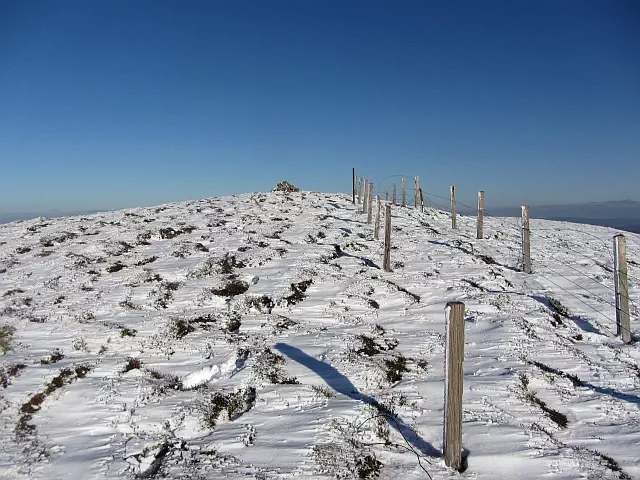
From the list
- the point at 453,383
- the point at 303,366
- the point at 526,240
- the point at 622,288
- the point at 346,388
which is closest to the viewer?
the point at 453,383

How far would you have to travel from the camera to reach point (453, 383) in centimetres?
479

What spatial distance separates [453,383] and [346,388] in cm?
263

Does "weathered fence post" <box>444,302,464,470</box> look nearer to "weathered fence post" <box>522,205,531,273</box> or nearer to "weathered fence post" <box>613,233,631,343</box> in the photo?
"weathered fence post" <box>613,233,631,343</box>

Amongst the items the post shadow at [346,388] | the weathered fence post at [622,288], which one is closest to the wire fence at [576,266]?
the weathered fence post at [622,288]

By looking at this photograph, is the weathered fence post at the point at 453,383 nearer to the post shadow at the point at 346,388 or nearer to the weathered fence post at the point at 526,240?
the post shadow at the point at 346,388

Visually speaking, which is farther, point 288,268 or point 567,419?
point 288,268

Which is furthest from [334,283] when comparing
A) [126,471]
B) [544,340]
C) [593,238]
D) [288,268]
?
[593,238]

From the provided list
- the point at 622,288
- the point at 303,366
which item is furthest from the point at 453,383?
the point at 622,288

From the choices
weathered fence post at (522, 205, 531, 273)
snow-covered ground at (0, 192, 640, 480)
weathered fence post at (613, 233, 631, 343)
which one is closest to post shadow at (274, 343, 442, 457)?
snow-covered ground at (0, 192, 640, 480)

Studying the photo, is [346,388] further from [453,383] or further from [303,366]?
[453,383]

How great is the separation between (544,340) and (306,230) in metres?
13.6

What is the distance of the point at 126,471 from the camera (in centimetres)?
482

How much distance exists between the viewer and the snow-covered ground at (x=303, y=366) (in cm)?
514

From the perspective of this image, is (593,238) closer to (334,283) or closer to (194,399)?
(334,283)
